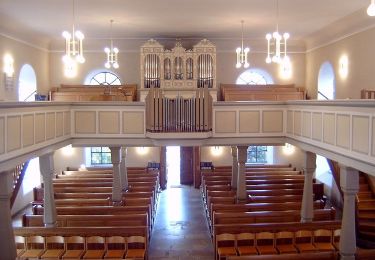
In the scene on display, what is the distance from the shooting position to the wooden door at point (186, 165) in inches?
1011

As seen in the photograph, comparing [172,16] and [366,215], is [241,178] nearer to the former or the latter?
[366,215]

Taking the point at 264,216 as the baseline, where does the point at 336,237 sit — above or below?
below

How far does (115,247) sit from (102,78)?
43.0 feet

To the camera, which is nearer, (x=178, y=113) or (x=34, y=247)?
(x=34, y=247)

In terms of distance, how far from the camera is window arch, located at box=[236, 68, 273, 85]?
81.2 feet

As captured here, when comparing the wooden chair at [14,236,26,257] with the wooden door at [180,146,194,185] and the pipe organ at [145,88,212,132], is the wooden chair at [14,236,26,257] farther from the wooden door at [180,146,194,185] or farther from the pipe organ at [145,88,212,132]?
the wooden door at [180,146,194,185]

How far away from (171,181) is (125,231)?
1382cm

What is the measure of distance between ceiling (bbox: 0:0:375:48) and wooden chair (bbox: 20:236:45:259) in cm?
778

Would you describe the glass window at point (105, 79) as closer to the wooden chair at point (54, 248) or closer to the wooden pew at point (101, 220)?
the wooden pew at point (101, 220)

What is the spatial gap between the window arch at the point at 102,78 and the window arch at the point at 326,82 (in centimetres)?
1081

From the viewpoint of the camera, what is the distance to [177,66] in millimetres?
22375

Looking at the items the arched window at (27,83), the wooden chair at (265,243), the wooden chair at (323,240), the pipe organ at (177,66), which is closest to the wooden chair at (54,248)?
the wooden chair at (265,243)

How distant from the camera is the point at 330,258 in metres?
11.3

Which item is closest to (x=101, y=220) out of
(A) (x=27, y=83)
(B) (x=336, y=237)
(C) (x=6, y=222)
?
(C) (x=6, y=222)
